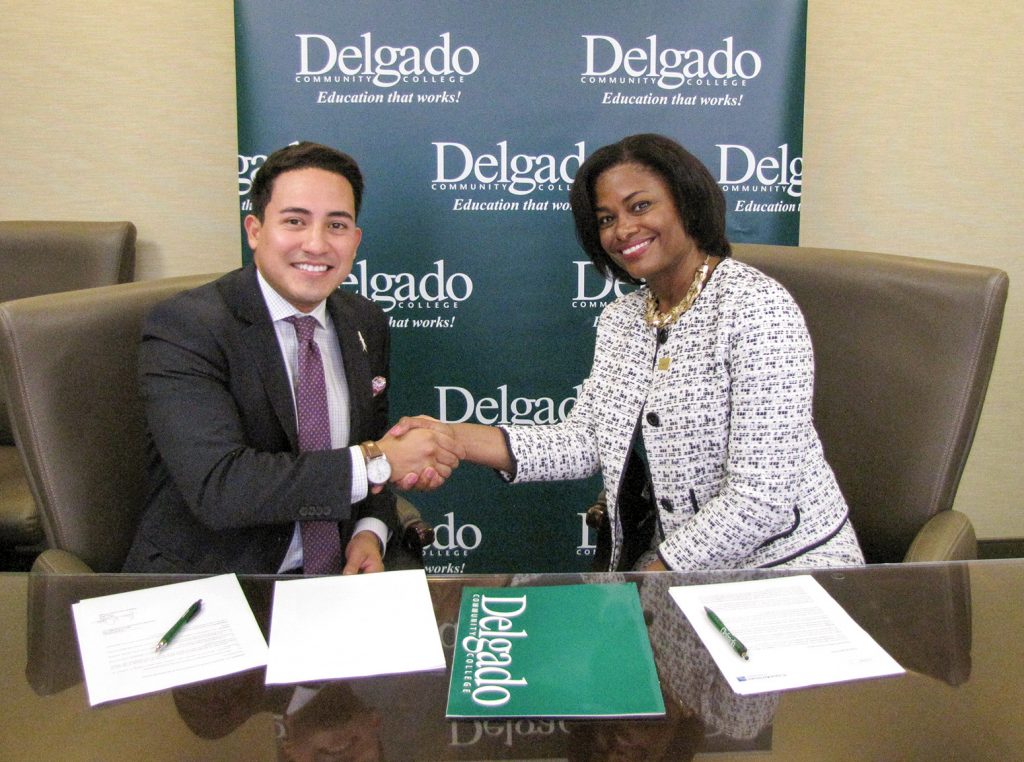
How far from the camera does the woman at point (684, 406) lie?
1720mm

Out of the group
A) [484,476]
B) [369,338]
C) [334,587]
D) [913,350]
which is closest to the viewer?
[334,587]

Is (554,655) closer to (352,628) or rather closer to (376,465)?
(352,628)

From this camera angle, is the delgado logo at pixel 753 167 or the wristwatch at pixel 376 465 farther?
the delgado logo at pixel 753 167

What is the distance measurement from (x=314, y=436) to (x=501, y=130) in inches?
50.3

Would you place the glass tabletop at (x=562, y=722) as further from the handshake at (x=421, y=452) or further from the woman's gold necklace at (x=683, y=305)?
the woman's gold necklace at (x=683, y=305)

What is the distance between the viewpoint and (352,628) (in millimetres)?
1199

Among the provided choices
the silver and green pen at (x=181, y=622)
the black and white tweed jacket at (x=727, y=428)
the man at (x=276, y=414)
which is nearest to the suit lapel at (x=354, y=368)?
the man at (x=276, y=414)

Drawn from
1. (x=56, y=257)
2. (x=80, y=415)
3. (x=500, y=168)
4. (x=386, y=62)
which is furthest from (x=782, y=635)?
(x=56, y=257)

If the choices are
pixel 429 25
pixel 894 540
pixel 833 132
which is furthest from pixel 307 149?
pixel 833 132

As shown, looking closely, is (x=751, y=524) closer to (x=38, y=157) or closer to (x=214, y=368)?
(x=214, y=368)

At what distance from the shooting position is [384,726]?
979mm

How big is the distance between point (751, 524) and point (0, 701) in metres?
1.25

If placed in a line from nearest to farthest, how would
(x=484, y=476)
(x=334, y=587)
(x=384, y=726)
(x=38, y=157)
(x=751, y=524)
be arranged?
(x=384, y=726)
(x=334, y=587)
(x=751, y=524)
(x=484, y=476)
(x=38, y=157)

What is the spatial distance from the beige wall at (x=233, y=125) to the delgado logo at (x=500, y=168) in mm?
898
